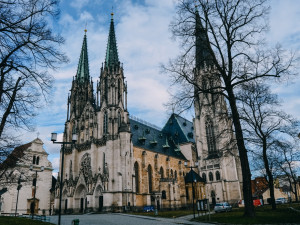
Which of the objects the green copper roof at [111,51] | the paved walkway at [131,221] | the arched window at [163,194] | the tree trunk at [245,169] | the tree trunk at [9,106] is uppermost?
the green copper roof at [111,51]

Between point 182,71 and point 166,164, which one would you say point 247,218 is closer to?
point 182,71

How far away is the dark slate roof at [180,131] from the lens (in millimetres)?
60875

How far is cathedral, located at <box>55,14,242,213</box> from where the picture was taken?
40312 millimetres

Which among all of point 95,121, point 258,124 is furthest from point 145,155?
point 258,124

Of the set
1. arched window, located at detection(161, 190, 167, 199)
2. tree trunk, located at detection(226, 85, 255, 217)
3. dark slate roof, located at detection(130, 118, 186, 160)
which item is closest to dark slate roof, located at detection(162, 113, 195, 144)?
dark slate roof, located at detection(130, 118, 186, 160)

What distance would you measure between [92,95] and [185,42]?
37.7 m

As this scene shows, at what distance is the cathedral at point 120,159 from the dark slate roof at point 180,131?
1.87 m

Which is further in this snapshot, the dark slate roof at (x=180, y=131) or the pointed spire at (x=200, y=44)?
the dark slate roof at (x=180, y=131)

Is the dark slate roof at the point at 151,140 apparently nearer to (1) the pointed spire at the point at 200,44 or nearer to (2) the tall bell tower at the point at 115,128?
(2) the tall bell tower at the point at 115,128

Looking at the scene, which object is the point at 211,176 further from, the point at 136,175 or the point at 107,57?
the point at 107,57

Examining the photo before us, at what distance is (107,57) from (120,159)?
21023 mm

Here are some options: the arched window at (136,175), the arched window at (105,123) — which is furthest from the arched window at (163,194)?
the arched window at (105,123)

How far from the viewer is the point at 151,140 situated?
175 ft

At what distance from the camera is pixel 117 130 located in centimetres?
4291
